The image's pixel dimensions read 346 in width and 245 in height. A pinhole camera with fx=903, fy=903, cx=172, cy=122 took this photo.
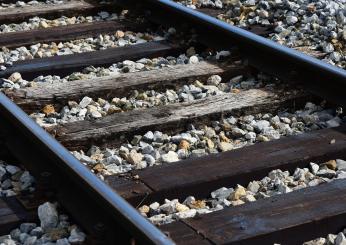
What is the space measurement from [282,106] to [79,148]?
3.72 ft

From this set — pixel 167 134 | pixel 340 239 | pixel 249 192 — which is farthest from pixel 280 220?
pixel 167 134

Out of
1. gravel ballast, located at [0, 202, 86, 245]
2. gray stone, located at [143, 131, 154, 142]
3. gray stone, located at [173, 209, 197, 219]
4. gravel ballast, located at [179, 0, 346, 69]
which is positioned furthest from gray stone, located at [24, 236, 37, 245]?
gravel ballast, located at [179, 0, 346, 69]

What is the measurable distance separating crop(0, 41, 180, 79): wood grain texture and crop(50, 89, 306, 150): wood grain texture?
2.94 feet

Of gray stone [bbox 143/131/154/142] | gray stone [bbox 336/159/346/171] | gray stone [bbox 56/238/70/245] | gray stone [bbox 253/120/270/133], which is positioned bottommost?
gray stone [bbox 143/131/154/142]

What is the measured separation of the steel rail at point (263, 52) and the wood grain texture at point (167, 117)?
0.14 metres

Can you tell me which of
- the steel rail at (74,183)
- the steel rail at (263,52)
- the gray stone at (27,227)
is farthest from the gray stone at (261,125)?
the gray stone at (27,227)

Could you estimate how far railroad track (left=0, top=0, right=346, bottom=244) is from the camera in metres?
3.31

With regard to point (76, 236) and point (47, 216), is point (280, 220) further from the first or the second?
point (47, 216)

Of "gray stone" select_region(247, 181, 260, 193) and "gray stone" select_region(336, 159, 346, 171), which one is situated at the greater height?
"gray stone" select_region(336, 159, 346, 171)

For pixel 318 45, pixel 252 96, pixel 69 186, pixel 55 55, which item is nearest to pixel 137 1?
pixel 55 55

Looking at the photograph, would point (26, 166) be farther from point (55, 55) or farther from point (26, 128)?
point (55, 55)

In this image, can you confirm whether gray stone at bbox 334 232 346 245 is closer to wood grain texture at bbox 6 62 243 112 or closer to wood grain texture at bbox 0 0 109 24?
wood grain texture at bbox 6 62 243 112

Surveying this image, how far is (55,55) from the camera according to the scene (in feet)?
18.1

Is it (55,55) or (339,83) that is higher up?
(339,83)
